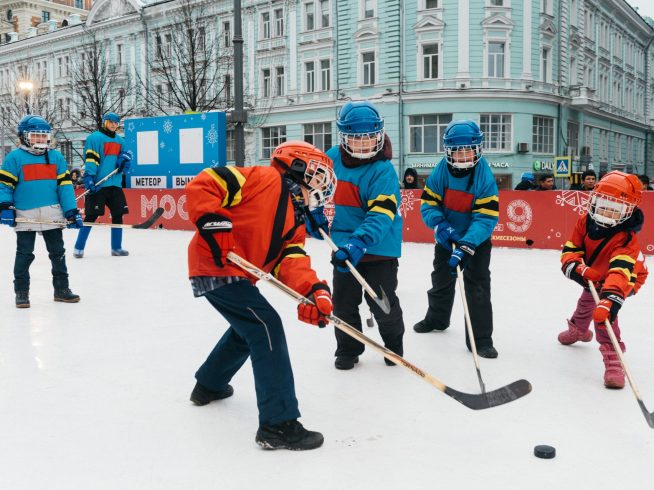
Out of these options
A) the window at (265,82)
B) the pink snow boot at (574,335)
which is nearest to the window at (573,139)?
the window at (265,82)

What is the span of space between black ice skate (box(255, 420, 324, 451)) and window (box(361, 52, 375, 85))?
Result: 27.1 meters

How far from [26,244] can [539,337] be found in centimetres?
470

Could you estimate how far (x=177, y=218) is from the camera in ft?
49.7

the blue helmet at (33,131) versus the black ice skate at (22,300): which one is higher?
the blue helmet at (33,131)

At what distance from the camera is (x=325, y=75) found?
100ft

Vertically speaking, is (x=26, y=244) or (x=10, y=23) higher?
(x=10, y=23)

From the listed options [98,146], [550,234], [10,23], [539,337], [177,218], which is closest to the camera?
[539,337]

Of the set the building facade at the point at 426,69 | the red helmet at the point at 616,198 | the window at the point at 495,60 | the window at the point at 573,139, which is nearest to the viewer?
the red helmet at the point at 616,198

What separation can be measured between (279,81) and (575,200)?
77.1ft

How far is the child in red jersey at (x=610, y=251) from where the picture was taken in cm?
400

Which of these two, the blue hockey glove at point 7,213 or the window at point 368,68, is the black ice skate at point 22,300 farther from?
the window at point 368,68

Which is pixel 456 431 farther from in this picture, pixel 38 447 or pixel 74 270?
pixel 74 270

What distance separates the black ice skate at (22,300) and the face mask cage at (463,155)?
4.24 m

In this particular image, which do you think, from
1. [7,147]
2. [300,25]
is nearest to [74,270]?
[300,25]
